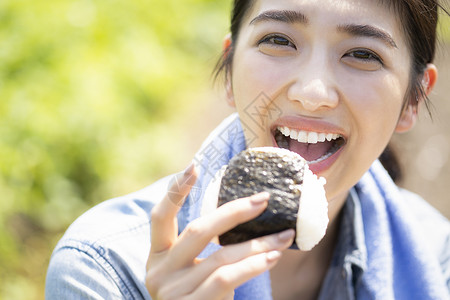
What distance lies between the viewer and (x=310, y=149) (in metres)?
2.24

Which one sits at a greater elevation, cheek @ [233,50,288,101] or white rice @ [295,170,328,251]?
cheek @ [233,50,288,101]

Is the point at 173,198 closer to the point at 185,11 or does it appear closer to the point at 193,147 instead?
the point at 193,147

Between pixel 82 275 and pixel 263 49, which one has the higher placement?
pixel 263 49

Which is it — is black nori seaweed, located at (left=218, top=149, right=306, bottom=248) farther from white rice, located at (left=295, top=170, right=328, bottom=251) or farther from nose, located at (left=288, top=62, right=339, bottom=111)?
nose, located at (left=288, top=62, right=339, bottom=111)

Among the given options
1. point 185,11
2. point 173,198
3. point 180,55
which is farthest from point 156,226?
point 185,11

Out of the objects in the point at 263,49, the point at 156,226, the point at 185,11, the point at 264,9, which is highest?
the point at 185,11

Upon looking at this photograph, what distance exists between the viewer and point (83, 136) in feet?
15.0

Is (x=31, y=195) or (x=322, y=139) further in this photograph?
(x=31, y=195)

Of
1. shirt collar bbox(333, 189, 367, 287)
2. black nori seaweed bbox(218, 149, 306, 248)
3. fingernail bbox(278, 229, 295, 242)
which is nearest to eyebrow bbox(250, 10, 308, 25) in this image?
black nori seaweed bbox(218, 149, 306, 248)

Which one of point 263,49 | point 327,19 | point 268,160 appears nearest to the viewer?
point 268,160

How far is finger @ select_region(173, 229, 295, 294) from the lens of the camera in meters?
1.52

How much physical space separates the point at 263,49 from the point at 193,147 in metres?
3.48

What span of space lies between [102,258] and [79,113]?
2667 millimetres

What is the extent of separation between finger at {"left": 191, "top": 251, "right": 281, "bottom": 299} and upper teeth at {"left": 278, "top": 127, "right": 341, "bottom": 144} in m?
0.70
